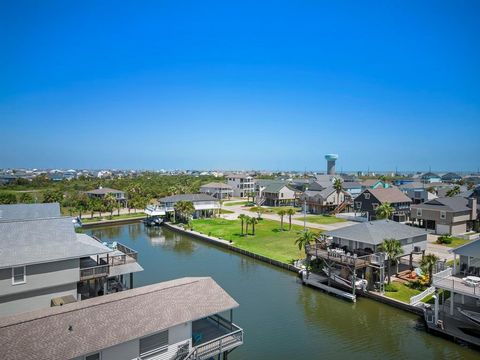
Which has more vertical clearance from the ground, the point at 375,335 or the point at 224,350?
the point at 224,350

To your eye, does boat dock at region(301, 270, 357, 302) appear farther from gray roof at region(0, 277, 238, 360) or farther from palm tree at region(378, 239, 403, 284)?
gray roof at region(0, 277, 238, 360)

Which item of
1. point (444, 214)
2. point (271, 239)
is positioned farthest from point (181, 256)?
point (444, 214)

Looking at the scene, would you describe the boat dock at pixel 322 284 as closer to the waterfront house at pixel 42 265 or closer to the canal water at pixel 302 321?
the canal water at pixel 302 321

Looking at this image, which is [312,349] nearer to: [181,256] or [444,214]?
[181,256]

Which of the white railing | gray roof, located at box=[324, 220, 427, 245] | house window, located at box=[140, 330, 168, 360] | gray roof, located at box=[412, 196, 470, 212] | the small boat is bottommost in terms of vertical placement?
the white railing

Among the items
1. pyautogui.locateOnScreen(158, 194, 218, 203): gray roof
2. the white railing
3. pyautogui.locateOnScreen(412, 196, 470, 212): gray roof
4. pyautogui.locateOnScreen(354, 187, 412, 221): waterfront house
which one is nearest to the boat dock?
the white railing

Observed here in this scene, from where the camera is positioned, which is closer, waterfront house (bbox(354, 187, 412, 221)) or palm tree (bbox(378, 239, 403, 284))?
palm tree (bbox(378, 239, 403, 284))

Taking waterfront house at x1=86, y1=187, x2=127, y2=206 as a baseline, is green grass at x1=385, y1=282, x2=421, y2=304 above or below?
below
